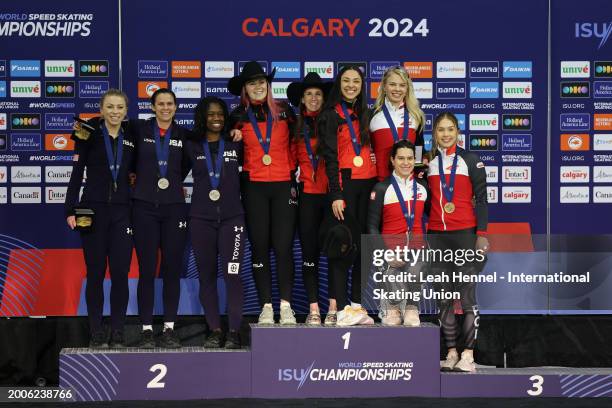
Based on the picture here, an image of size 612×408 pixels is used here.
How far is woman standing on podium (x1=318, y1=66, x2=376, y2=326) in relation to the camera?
16.5 ft

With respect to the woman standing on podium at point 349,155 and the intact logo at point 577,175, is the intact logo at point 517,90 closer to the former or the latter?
the intact logo at point 577,175

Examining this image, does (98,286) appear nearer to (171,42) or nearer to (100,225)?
(100,225)

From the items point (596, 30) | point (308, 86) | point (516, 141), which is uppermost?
point (596, 30)

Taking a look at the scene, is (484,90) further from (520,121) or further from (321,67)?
(321,67)

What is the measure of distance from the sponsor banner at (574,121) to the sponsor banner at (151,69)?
273 cm

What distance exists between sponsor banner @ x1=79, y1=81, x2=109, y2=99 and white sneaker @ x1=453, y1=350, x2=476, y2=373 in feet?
9.60

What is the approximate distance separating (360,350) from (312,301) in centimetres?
48

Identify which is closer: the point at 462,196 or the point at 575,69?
the point at 462,196

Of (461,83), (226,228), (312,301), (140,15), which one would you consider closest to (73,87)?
(140,15)

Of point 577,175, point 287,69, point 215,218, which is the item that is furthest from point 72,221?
point 577,175

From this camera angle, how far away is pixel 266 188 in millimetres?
5105

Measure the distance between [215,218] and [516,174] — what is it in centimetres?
221

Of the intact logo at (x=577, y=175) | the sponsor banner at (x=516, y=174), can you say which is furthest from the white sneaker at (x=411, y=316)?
the intact logo at (x=577, y=175)

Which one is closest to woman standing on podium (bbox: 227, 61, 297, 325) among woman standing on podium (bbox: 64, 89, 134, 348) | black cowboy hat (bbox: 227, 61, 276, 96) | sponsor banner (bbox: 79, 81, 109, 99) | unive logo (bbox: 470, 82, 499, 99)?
black cowboy hat (bbox: 227, 61, 276, 96)
